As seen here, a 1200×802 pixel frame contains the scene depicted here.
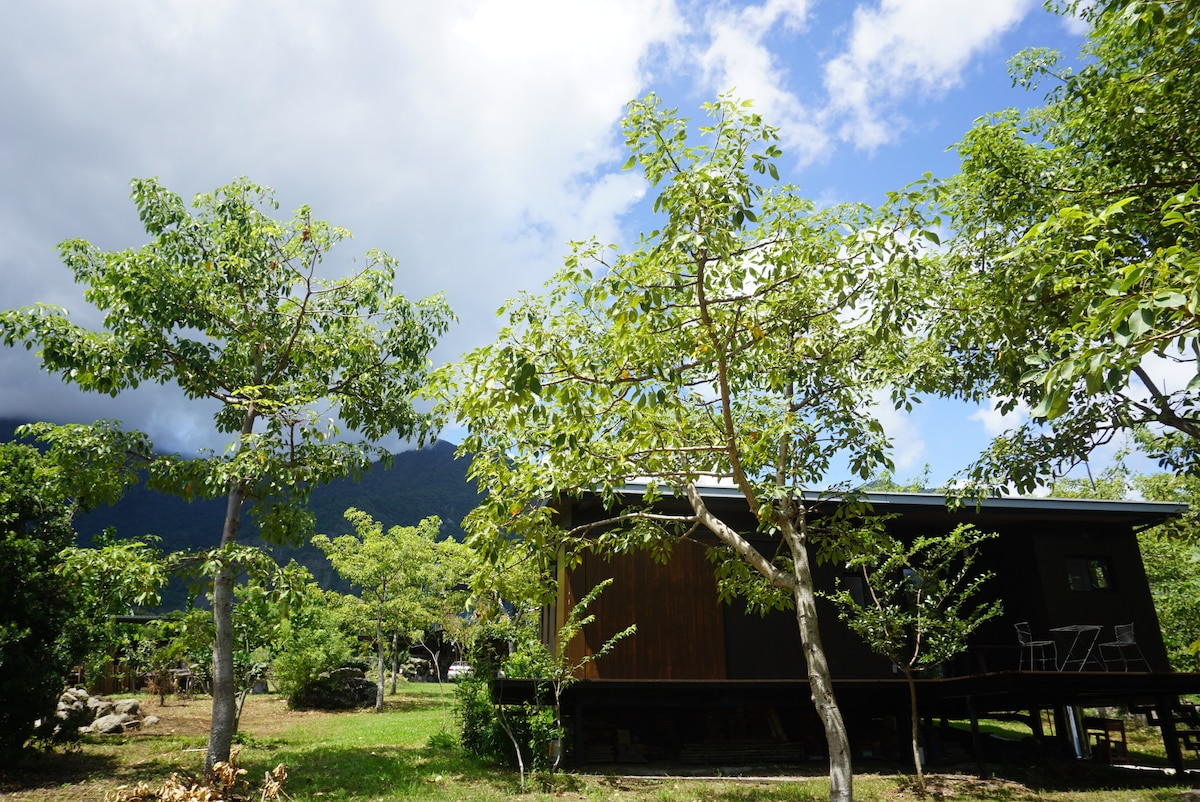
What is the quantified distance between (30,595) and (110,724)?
6.32 meters

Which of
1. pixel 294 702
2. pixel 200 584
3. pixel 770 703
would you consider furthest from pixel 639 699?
pixel 294 702

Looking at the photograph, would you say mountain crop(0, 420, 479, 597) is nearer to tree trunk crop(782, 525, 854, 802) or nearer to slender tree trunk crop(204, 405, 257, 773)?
slender tree trunk crop(204, 405, 257, 773)

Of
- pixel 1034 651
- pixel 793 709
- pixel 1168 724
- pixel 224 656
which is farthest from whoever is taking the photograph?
pixel 1034 651

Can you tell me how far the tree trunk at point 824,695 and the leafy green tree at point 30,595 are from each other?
9.54 meters

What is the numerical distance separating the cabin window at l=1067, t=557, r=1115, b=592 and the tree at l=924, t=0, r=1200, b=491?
372 cm

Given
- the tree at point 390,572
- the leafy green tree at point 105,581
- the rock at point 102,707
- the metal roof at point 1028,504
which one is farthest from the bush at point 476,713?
the tree at point 390,572

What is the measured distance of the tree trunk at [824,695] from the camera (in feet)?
23.9

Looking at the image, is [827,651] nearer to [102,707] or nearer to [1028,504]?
[1028,504]

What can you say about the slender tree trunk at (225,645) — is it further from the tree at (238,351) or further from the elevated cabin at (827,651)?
the elevated cabin at (827,651)

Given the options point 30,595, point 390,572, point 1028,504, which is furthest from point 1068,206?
point 390,572

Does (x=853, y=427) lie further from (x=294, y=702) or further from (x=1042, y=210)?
(x=294, y=702)

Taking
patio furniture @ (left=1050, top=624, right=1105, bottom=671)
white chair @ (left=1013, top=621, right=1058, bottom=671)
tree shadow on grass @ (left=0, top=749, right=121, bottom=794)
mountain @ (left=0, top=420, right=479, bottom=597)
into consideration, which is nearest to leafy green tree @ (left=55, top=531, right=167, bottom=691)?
tree shadow on grass @ (left=0, top=749, right=121, bottom=794)

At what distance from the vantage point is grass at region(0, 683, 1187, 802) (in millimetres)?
9594

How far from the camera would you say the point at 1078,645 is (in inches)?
565
